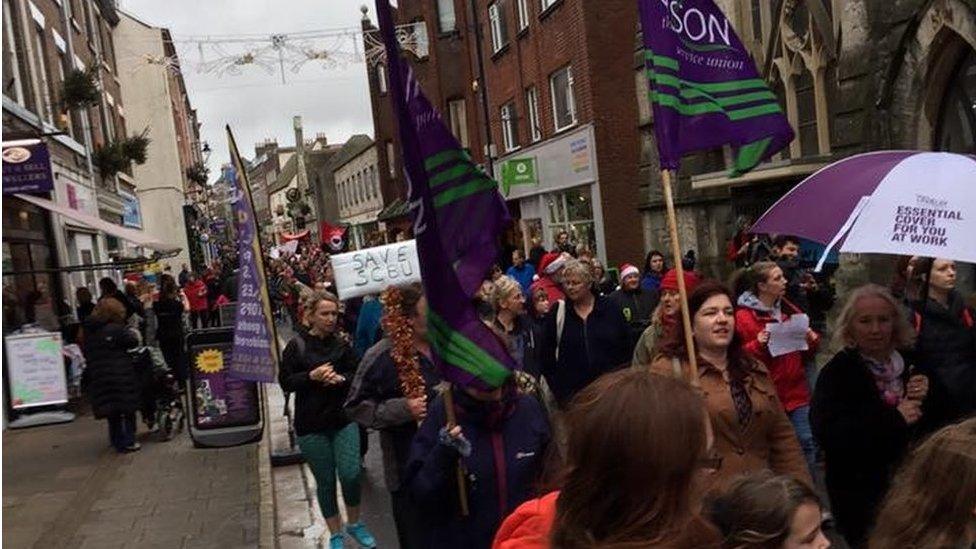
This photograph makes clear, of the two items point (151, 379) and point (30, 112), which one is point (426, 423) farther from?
point (30, 112)

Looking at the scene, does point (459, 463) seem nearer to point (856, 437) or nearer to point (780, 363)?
point (856, 437)

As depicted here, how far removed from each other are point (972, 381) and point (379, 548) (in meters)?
3.77

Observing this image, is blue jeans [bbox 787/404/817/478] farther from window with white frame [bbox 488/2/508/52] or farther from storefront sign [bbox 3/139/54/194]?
window with white frame [bbox 488/2/508/52]

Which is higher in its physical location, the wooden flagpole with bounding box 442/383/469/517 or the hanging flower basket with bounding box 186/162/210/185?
the hanging flower basket with bounding box 186/162/210/185

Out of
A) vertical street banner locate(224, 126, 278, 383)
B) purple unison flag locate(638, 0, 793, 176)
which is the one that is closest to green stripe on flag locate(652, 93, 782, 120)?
purple unison flag locate(638, 0, 793, 176)

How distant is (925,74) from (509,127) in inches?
703

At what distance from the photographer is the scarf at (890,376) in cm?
402

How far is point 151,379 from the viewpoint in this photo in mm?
10305

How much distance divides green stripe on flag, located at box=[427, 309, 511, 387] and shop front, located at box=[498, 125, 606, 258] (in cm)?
1771

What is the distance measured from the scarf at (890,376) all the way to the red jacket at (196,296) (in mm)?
18868

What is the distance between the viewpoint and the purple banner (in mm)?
9367

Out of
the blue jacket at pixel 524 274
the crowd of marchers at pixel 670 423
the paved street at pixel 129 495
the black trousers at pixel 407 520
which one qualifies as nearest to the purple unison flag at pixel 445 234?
the crowd of marchers at pixel 670 423

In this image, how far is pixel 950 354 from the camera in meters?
4.44

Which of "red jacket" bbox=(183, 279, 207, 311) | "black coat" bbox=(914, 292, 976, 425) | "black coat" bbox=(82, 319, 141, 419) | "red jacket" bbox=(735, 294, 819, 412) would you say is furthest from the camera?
"red jacket" bbox=(183, 279, 207, 311)
